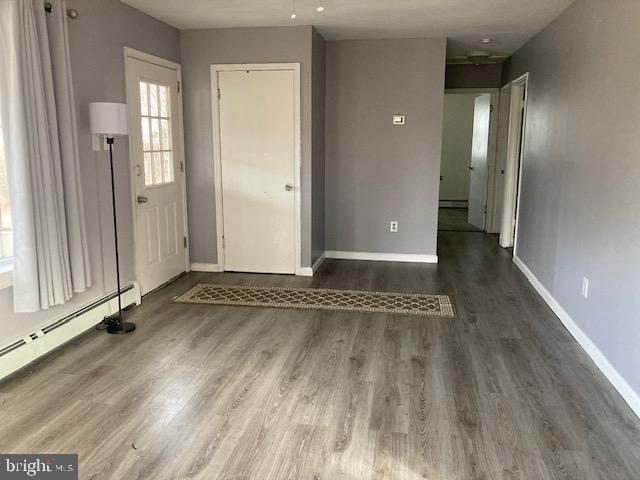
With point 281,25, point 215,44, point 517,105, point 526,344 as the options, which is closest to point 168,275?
point 215,44

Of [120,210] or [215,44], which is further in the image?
[215,44]

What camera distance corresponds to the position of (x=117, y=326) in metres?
3.77

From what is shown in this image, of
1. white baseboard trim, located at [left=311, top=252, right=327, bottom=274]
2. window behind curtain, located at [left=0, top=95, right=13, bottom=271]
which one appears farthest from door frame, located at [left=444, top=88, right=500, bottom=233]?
window behind curtain, located at [left=0, top=95, right=13, bottom=271]

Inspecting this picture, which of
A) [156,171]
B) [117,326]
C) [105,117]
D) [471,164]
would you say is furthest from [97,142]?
[471,164]

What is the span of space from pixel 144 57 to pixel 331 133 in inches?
86.6

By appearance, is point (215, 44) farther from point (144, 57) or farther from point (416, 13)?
point (416, 13)

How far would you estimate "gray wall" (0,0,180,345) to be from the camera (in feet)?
11.7

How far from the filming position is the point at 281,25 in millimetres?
4844

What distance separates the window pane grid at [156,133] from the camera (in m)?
4.50

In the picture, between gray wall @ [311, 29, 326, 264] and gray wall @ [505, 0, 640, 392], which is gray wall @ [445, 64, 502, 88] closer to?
gray wall @ [505, 0, 640, 392]

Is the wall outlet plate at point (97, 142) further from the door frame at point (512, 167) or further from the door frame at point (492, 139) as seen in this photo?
the door frame at point (492, 139)

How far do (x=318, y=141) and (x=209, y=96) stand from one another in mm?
1195

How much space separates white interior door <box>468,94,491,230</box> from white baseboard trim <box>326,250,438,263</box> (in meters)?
2.29

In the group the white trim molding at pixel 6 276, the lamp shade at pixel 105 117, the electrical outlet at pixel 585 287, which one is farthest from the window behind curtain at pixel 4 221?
the electrical outlet at pixel 585 287
